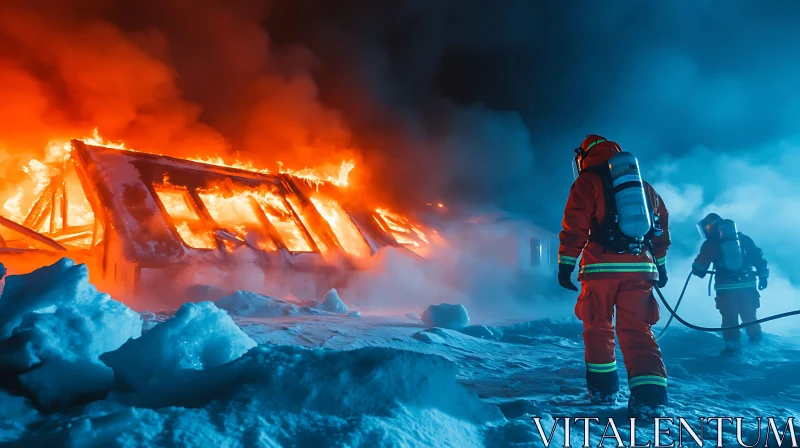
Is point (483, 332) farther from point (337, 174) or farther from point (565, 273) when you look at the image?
point (337, 174)

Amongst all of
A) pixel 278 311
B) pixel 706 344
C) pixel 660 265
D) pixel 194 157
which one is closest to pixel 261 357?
pixel 660 265

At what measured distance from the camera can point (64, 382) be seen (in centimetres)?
182

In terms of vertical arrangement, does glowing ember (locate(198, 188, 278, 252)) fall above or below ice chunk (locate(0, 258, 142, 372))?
above

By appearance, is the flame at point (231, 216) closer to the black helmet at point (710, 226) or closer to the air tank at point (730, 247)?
the black helmet at point (710, 226)

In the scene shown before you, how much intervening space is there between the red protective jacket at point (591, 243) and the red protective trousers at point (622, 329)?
0.17ft

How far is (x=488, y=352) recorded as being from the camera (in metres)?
4.59

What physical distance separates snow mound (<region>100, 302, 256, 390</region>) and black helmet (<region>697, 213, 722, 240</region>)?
549 centimetres

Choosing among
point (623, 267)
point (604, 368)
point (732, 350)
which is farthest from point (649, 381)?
point (732, 350)

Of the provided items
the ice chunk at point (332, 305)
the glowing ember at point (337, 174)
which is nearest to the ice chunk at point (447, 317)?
the ice chunk at point (332, 305)

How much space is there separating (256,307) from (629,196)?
5161 millimetres

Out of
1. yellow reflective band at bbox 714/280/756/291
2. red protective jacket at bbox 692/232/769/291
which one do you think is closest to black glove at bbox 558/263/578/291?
red protective jacket at bbox 692/232/769/291

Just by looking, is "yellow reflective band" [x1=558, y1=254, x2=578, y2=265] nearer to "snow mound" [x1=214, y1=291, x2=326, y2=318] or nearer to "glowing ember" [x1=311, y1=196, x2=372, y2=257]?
"snow mound" [x1=214, y1=291, x2=326, y2=318]

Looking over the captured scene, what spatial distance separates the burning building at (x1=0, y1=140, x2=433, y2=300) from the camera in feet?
23.5

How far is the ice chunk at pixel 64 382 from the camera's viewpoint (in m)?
1.80
